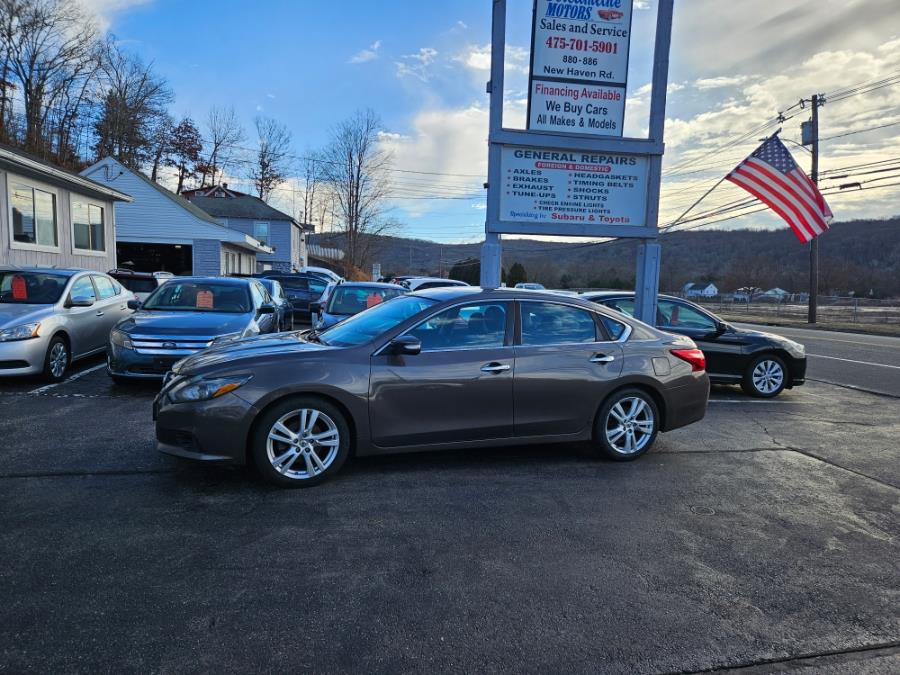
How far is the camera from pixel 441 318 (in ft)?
16.0

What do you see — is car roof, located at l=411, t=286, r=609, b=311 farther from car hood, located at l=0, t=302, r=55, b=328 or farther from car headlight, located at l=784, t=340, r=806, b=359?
car hood, located at l=0, t=302, r=55, b=328

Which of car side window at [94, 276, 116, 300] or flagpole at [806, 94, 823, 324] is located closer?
car side window at [94, 276, 116, 300]

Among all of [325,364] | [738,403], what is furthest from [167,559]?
[738,403]

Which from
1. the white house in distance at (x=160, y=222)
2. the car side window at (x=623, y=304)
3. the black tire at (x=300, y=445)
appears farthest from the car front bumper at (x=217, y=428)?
the white house in distance at (x=160, y=222)

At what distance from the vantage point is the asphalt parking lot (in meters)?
2.55

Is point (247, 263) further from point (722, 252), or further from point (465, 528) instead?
point (722, 252)

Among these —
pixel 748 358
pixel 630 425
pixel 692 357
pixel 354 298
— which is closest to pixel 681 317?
pixel 748 358

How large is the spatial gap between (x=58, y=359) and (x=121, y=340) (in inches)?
54.3

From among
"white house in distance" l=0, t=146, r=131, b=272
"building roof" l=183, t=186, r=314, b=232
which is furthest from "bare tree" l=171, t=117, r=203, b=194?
"white house in distance" l=0, t=146, r=131, b=272

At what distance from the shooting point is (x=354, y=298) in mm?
11148

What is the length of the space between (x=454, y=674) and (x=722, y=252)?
354 ft

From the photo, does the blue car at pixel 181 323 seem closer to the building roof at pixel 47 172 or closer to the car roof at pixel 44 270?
the car roof at pixel 44 270

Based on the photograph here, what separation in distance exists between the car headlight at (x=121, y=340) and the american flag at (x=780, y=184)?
1178 cm

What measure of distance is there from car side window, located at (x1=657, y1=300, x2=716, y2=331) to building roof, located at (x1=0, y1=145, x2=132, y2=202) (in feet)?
42.1
